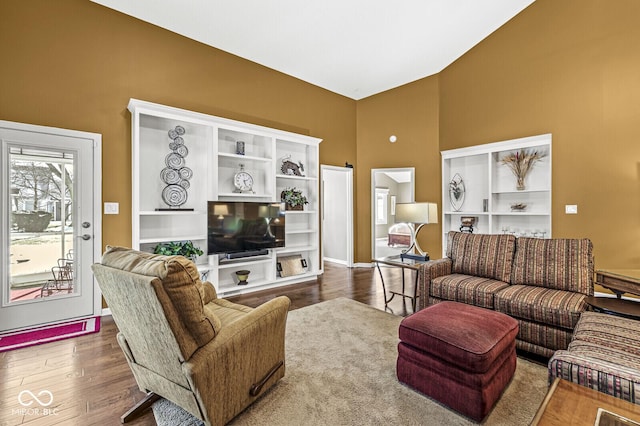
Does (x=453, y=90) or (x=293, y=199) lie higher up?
(x=453, y=90)

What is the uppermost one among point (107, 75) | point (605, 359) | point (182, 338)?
point (107, 75)

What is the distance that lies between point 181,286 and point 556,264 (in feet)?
10.4

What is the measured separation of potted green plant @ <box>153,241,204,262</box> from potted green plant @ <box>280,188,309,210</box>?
163 cm

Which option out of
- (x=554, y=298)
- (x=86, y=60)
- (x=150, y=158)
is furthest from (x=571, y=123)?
Answer: (x=86, y=60)

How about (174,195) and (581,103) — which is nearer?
(174,195)

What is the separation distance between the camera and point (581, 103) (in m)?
4.12

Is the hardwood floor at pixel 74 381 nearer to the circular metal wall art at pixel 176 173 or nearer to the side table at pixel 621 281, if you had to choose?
the circular metal wall art at pixel 176 173

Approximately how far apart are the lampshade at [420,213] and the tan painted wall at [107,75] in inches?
114

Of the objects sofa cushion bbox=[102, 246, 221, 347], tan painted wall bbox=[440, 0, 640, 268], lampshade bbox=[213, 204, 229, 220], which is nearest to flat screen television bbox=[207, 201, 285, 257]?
lampshade bbox=[213, 204, 229, 220]

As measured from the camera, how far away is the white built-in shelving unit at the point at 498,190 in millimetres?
4543

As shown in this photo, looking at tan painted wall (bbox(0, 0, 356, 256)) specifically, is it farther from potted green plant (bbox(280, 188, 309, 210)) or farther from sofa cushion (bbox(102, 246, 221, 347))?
sofa cushion (bbox(102, 246, 221, 347))

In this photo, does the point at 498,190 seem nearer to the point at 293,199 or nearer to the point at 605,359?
the point at 293,199

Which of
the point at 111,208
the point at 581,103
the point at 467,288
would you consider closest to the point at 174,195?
the point at 111,208

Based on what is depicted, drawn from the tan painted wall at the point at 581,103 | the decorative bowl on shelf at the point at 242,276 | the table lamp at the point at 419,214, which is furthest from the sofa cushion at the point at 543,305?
the decorative bowl on shelf at the point at 242,276
